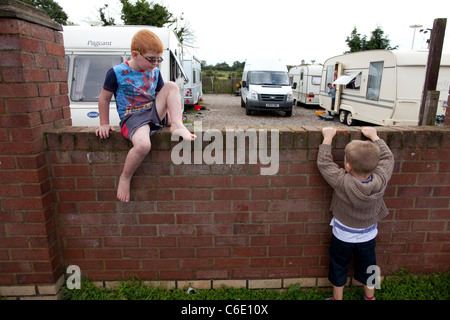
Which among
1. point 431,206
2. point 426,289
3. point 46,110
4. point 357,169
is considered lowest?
point 426,289

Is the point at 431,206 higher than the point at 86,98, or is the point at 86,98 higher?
the point at 86,98

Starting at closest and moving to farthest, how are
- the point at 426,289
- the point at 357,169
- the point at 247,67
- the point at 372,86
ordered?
1. the point at 357,169
2. the point at 426,289
3. the point at 372,86
4. the point at 247,67

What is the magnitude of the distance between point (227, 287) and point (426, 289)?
176 cm

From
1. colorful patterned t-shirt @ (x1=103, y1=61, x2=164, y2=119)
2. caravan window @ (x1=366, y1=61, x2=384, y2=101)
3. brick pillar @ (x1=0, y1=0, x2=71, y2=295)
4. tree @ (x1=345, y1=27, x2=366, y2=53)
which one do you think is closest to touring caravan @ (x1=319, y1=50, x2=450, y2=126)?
caravan window @ (x1=366, y1=61, x2=384, y2=101)

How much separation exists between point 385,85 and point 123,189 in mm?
10239

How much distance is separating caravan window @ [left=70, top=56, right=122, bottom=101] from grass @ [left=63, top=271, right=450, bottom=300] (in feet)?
17.0

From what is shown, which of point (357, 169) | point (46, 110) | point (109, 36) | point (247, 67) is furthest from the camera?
point (247, 67)

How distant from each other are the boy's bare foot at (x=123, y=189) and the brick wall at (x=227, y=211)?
0.11 meters

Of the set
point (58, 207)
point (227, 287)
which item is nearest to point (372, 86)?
point (227, 287)

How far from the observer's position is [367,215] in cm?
230

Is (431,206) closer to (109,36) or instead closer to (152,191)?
(152,191)

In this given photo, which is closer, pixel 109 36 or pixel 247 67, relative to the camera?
pixel 109 36

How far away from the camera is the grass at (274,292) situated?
2578 mm

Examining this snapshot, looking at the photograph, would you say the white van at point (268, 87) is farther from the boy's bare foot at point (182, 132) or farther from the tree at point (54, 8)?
the tree at point (54, 8)
